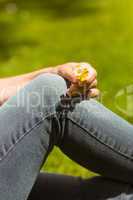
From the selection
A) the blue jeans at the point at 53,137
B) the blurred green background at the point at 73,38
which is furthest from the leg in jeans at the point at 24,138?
the blurred green background at the point at 73,38

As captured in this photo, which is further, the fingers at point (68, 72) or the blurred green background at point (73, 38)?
the blurred green background at point (73, 38)

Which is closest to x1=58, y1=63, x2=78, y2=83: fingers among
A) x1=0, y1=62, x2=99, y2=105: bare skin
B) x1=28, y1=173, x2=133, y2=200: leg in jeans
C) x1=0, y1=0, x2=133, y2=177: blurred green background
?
x1=0, y1=62, x2=99, y2=105: bare skin

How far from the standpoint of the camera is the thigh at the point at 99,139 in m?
1.53

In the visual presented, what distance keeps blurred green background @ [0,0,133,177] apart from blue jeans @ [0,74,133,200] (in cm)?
115

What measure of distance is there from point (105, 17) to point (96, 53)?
0.53 meters

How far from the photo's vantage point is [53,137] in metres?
1.52

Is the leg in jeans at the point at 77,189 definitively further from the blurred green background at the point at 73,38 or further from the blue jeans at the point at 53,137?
the blurred green background at the point at 73,38

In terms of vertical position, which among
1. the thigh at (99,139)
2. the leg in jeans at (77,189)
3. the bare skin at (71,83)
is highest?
the bare skin at (71,83)

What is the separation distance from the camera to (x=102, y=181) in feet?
5.34

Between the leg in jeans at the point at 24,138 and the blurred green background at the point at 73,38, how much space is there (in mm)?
1240

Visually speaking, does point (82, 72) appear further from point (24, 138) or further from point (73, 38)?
point (73, 38)

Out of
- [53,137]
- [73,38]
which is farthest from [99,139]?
[73,38]

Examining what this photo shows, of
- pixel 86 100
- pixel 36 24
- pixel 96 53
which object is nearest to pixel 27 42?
pixel 36 24

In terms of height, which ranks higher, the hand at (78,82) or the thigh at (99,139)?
the hand at (78,82)
